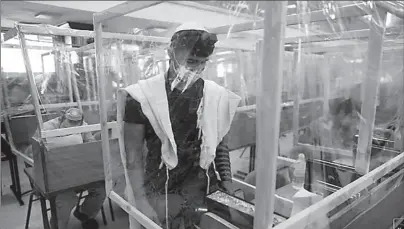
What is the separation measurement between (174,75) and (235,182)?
512 mm

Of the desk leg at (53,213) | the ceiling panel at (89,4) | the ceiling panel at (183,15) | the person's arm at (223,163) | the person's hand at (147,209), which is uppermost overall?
the ceiling panel at (89,4)

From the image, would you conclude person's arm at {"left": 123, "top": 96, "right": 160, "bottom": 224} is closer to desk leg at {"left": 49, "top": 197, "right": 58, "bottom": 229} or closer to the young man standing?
the young man standing

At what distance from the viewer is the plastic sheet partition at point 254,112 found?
51 cm

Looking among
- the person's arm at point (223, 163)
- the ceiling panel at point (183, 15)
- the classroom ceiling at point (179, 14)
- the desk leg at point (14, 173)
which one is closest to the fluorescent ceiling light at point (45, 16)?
the classroom ceiling at point (179, 14)

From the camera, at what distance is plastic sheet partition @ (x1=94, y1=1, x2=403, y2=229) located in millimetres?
514

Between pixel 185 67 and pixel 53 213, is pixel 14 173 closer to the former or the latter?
pixel 53 213

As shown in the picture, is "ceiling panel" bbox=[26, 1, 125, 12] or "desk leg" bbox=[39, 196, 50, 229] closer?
"ceiling panel" bbox=[26, 1, 125, 12]

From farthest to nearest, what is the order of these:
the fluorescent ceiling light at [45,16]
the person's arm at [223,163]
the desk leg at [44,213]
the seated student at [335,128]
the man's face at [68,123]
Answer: the man's face at [68,123]
the desk leg at [44,213]
the seated student at [335,128]
the fluorescent ceiling light at [45,16]
the person's arm at [223,163]

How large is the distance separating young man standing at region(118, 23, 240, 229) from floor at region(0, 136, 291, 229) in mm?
300

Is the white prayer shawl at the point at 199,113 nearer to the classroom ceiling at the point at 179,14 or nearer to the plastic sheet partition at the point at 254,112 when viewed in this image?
the plastic sheet partition at the point at 254,112

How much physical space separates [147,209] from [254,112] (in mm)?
472

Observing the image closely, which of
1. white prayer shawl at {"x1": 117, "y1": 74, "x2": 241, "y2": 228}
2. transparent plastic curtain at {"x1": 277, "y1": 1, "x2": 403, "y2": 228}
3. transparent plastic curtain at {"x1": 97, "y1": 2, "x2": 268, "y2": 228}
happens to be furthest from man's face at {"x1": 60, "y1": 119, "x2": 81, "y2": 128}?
transparent plastic curtain at {"x1": 277, "y1": 1, "x2": 403, "y2": 228}

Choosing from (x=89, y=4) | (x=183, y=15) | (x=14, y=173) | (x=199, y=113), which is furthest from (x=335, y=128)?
(x=14, y=173)

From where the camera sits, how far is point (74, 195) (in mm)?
1488
